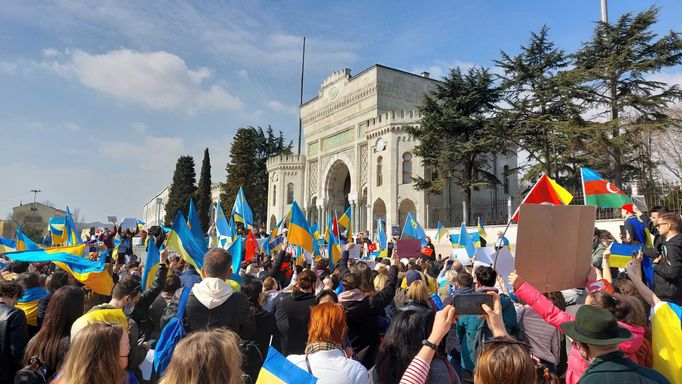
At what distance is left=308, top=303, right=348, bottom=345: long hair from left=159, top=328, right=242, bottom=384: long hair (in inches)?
29.6

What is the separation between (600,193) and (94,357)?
324 inches

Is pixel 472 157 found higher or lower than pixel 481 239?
higher

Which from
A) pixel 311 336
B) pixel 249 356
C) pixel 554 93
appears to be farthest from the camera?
pixel 554 93

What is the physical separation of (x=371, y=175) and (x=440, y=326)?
32.7 meters

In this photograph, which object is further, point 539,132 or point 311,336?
point 539,132

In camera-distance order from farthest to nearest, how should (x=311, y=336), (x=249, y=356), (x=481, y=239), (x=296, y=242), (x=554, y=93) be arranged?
(x=554, y=93)
(x=481, y=239)
(x=296, y=242)
(x=249, y=356)
(x=311, y=336)

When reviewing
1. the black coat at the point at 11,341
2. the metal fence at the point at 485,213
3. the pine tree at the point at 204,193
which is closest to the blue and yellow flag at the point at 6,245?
the black coat at the point at 11,341

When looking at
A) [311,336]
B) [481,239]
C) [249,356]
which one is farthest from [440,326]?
[481,239]

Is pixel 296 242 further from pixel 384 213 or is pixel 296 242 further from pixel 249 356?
pixel 384 213

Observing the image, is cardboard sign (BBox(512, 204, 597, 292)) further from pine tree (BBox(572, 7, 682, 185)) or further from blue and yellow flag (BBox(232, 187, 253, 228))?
pine tree (BBox(572, 7, 682, 185))

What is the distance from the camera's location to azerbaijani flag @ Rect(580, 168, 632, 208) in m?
7.89

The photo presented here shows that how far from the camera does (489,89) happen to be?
30.3 metres

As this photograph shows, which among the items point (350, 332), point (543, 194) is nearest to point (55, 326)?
point (350, 332)

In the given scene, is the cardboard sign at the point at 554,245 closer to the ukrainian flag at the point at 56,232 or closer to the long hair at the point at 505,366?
the long hair at the point at 505,366
